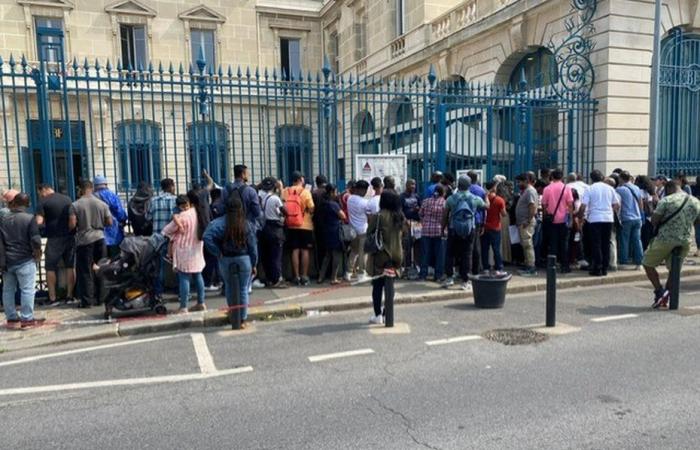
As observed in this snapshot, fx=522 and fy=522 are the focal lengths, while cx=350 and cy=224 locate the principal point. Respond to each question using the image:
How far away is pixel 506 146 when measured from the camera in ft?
38.8

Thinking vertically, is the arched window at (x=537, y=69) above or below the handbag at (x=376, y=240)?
above

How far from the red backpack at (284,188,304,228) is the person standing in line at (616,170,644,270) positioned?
5764 millimetres

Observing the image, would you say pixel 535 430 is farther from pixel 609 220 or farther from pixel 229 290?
pixel 609 220

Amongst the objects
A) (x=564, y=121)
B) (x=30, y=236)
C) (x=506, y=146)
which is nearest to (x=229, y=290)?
(x=30, y=236)

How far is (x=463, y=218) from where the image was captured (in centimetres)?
812

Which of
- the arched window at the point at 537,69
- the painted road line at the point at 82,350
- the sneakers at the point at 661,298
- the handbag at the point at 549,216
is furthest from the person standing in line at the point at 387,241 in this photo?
the arched window at the point at 537,69

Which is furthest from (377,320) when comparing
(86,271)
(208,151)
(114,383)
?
(208,151)

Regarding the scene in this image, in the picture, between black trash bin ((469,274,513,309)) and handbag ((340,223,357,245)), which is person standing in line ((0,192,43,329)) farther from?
black trash bin ((469,274,513,309))

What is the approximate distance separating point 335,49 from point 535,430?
27.7 meters

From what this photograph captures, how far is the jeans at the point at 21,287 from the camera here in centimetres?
654

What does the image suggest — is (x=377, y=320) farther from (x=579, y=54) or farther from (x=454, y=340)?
(x=579, y=54)

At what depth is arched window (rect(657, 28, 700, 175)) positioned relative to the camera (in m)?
13.0

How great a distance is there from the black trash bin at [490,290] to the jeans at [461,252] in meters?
0.87

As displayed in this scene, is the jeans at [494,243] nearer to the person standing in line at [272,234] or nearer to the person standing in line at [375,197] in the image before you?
the person standing in line at [375,197]
